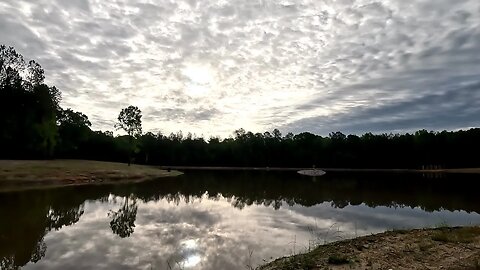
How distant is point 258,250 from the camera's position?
14844mm

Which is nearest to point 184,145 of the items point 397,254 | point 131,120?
point 131,120

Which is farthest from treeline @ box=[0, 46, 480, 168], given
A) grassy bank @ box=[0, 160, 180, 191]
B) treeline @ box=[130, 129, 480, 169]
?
grassy bank @ box=[0, 160, 180, 191]

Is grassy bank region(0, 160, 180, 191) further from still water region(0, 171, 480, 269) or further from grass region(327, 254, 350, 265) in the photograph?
grass region(327, 254, 350, 265)

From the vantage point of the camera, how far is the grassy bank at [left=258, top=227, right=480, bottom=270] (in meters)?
10.4

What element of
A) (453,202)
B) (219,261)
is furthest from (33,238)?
(453,202)

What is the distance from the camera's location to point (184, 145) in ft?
420

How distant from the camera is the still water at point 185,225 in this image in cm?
1370

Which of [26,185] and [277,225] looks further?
[26,185]

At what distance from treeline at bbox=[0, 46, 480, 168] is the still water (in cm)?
3245

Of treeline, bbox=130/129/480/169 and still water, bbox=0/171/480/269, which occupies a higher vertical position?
treeline, bbox=130/129/480/169

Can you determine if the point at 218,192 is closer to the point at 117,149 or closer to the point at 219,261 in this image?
the point at 219,261

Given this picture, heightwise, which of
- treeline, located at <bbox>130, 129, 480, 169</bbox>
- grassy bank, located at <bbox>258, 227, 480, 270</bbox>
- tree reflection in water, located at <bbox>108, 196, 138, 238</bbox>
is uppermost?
treeline, located at <bbox>130, 129, 480, 169</bbox>

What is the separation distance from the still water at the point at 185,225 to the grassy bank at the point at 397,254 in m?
2.35

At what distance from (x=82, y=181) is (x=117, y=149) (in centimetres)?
4800
